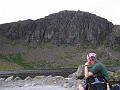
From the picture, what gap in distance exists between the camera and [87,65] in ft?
44.7

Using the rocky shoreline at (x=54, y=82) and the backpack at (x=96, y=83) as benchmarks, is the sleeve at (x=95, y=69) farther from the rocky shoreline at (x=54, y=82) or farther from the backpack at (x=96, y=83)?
the rocky shoreline at (x=54, y=82)

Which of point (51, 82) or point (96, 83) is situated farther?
point (51, 82)

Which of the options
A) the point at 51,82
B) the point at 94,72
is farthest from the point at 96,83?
the point at 51,82

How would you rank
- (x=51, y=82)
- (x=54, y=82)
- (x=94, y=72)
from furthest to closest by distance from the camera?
(x=51, y=82) → (x=54, y=82) → (x=94, y=72)

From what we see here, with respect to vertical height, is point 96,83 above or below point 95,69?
below

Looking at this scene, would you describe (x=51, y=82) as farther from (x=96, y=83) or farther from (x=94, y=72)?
(x=94, y=72)

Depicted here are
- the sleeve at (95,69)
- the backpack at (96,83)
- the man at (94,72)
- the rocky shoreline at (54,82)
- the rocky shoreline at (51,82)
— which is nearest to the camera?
the sleeve at (95,69)

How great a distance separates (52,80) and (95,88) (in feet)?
260

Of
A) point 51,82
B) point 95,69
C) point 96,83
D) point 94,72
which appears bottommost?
point 51,82

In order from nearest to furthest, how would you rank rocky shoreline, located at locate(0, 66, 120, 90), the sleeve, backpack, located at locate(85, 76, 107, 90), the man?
the sleeve < the man < backpack, located at locate(85, 76, 107, 90) < rocky shoreline, located at locate(0, 66, 120, 90)

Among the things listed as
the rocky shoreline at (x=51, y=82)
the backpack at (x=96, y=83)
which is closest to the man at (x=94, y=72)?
the backpack at (x=96, y=83)

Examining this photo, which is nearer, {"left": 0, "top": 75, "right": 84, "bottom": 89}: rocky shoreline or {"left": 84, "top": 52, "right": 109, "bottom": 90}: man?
{"left": 84, "top": 52, "right": 109, "bottom": 90}: man

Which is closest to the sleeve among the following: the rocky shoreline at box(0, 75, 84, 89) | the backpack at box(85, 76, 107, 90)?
the backpack at box(85, 76, 107, 90)

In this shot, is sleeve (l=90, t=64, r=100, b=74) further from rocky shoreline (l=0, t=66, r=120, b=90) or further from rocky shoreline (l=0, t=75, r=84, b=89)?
rocky shoreline (l=0, t=75, r=84, b=89)
